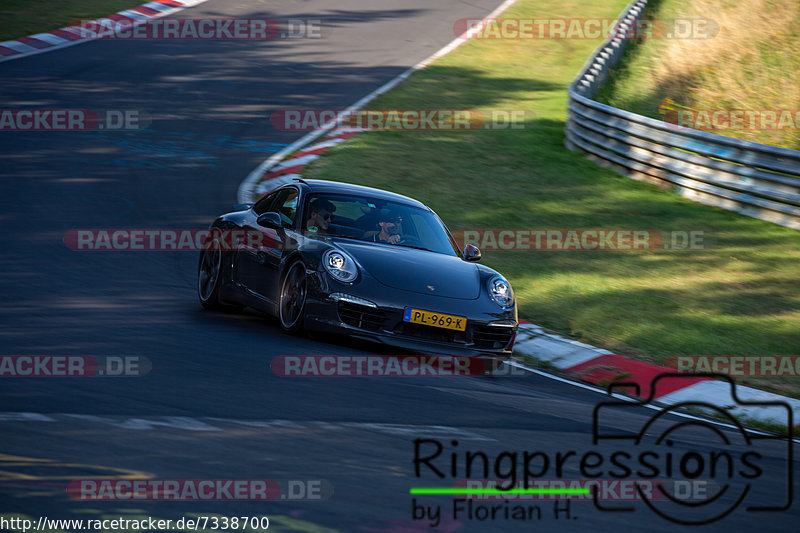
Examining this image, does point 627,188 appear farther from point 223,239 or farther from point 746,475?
point 746,475

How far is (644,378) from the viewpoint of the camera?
27.0 ft

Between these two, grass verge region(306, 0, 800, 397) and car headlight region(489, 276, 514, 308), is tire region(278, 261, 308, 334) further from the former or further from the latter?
grass verge region(306, 0, 800, 397)

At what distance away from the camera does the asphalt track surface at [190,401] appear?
4.42 metres

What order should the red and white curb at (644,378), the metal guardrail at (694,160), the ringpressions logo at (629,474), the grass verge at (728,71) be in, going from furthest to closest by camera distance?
1. the grass verge at (728,71)
2. the metal guardrail at (694,160)
3. the red and white curb at (644,378)
4. the ringpressions logo at (629,474)

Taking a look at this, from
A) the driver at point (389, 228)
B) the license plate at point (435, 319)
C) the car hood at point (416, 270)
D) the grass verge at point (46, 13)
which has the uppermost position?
the grass verge at point (46, 13)

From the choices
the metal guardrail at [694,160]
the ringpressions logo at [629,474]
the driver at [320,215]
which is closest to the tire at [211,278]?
the driver at [320,215]

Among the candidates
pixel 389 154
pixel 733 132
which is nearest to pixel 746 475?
pixel 389 154

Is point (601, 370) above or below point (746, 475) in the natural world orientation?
below

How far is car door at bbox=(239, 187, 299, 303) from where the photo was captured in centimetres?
852

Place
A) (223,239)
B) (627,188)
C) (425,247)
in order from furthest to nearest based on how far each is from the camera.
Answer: (627,188) → (223,239) → (425,247)

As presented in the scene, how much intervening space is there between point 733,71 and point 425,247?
61.2 feet

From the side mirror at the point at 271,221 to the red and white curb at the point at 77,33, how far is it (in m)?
15.4

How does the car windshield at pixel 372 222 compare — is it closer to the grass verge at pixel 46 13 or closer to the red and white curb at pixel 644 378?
the red and white curb at pixel 644 378

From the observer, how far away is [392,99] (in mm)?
21500
